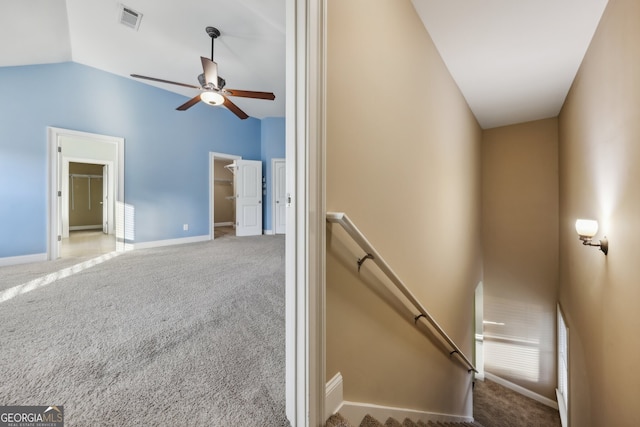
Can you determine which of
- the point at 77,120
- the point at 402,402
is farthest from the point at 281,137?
the point at 402,402

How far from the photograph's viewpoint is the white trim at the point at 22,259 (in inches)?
125

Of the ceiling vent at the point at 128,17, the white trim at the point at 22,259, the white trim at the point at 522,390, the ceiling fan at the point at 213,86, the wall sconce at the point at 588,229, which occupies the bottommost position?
the white trim at the point at 522,390

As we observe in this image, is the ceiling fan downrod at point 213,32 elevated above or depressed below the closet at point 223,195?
above

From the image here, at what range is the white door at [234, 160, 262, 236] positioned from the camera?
5664mm

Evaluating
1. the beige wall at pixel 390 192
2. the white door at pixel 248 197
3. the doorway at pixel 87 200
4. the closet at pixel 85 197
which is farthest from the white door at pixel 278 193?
the closet at pixel 85 197

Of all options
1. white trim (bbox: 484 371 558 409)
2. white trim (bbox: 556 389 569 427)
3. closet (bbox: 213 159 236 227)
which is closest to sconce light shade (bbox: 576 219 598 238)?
white trim (bbox: 556 389 569 427)

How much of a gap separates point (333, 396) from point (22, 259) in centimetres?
441

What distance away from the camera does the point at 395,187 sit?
166 centimetres

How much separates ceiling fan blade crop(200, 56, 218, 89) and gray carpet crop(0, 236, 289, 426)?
2.26 metres

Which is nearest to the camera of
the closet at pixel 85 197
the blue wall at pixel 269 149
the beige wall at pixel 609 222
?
the beige wall at pixel 609 222

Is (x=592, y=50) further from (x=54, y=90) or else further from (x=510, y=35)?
(x=54, y=90)

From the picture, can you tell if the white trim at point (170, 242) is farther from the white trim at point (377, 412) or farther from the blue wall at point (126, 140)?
the white trim at point (377, 412)

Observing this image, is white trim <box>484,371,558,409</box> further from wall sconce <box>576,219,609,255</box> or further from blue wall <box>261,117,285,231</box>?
blue wall <box>261,117,285,231</box>

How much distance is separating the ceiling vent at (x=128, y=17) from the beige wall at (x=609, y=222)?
4.07 m
